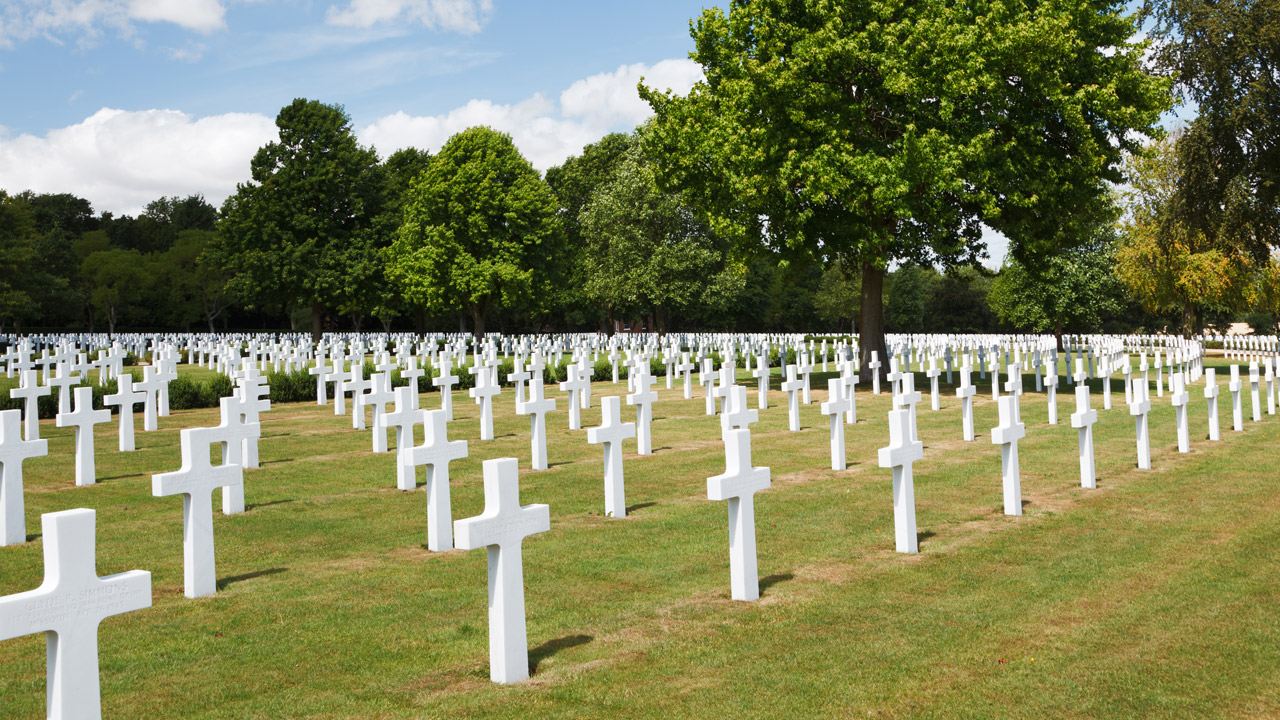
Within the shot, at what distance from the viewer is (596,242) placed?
51438mm

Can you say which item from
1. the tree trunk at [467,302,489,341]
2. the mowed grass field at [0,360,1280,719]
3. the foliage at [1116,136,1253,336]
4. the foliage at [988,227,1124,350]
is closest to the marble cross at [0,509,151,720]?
the mowed grass field at [0,360,1280,719]

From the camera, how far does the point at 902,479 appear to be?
23.7 ft

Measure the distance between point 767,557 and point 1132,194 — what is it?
4149cm

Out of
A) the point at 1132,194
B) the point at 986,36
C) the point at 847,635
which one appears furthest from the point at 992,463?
the point at 1132,194

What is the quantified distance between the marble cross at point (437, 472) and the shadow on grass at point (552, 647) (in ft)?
8.22

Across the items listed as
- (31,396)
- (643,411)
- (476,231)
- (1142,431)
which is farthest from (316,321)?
(1142,431)

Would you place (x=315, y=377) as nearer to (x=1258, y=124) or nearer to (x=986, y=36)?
(x=986, y=36)

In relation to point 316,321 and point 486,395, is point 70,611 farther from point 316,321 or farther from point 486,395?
point 316,321

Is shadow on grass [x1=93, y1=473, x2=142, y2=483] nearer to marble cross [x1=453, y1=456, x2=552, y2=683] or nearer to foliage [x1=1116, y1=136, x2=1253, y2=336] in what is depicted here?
marble cross [x1=453, y1=456, x2=552, y2=683]

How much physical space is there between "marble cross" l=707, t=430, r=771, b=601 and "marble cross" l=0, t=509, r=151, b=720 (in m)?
3.34

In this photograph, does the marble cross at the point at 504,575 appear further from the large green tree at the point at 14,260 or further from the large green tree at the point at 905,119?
the large green tree at the point at 14,260

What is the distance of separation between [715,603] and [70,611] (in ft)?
11.5

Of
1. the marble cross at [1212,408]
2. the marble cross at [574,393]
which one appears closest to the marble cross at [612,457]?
the marble cross at [574,393]

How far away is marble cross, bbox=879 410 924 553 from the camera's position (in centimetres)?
715
